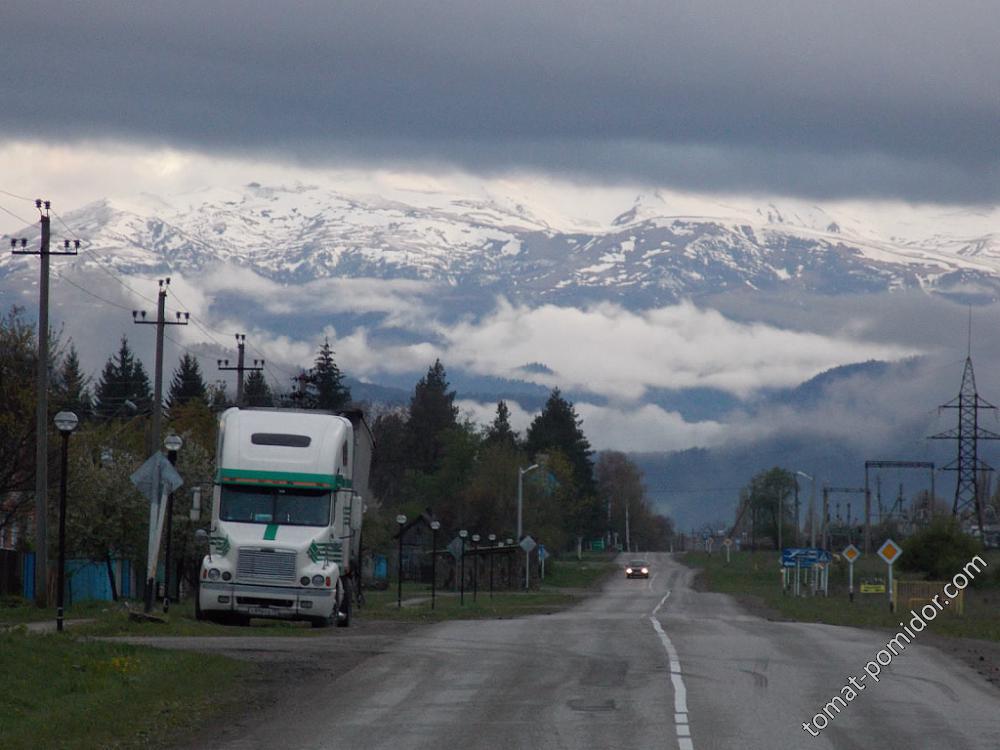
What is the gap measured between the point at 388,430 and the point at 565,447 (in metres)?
24.7

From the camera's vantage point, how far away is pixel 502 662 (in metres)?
25.2

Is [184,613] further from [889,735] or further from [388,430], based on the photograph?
[388,430]

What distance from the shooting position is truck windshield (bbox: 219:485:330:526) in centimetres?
3406

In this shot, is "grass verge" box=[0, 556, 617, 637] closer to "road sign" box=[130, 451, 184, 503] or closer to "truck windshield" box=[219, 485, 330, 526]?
"truck windshield" box=[219, 485, 330, 526]

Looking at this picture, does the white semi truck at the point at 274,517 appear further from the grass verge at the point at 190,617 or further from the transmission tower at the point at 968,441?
the transmission tower at the point at 968,441

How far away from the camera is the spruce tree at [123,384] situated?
120188mm

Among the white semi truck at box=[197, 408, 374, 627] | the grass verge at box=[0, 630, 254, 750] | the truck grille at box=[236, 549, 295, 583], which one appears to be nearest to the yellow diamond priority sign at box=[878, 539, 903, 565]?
the white semi truck at box=[197, 408, 374, 627]

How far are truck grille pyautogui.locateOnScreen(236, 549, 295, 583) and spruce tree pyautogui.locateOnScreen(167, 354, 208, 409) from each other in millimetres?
92937

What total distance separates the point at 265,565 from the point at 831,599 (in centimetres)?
4695

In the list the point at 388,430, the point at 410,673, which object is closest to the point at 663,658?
the point at 410,673

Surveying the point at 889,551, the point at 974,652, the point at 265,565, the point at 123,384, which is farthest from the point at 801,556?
the point at 123,384

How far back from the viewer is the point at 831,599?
249ft

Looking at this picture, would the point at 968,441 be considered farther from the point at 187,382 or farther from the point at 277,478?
the point at 277,478

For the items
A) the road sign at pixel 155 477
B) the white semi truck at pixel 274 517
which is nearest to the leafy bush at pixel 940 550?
the white semi truck at pixel 274 517
